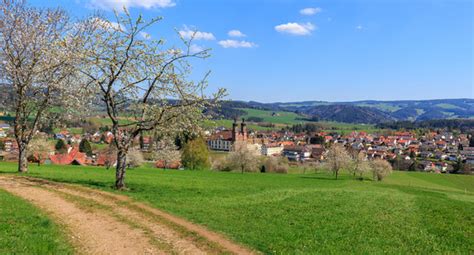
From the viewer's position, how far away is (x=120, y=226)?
14.4 metres

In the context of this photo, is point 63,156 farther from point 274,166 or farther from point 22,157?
point 22,157

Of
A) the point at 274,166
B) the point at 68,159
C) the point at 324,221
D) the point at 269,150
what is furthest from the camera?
the point at 269,150

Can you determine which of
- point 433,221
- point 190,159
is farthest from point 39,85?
point 190,159

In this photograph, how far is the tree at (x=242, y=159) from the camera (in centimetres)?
8690

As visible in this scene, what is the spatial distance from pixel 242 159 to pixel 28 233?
75.3 m

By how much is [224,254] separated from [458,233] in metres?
10.3

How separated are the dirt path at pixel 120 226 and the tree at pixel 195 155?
65694mm

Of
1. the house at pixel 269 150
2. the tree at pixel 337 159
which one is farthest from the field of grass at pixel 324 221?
the house at pixel 269 150

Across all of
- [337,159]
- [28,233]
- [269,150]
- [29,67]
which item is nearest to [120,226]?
[28,233]

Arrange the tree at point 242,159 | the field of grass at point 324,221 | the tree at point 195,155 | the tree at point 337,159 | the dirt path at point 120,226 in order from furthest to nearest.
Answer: the tree at point 242,159 → the tree at point 195,155 → the tree at point 337,159 → the field of grass at point 324,221 → the dirt path at point 120,226

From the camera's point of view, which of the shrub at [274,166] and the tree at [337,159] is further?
the shrub at [274,166]

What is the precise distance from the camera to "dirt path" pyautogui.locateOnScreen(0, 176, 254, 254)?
12.3 meters

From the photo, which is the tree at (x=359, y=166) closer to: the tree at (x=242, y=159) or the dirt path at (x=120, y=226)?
the tree at (x=242, y=159)

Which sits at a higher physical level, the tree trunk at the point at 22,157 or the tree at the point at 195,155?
the tree trunk at the point at 22,157
